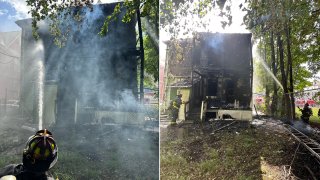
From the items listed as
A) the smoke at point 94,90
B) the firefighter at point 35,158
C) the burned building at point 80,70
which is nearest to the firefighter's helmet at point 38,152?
the firefighter at point 35,158

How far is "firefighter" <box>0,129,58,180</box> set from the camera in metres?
2.67

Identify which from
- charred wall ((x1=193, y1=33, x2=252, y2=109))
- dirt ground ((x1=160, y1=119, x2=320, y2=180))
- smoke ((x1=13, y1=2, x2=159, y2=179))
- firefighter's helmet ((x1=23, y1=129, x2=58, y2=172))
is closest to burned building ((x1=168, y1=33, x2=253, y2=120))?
charred wall ((x1=193, y1=33, x2=252, y2=109))

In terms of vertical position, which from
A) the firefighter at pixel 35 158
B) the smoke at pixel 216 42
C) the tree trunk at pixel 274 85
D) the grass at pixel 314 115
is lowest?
the firefighter at pixel 35 158

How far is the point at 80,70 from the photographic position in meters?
7.83

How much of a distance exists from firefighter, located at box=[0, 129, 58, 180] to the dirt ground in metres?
3.23

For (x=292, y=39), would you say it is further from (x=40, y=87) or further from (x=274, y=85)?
(x=40, y=87)

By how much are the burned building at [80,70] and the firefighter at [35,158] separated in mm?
4424

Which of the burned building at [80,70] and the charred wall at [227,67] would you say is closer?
the charred wall at [227,67]

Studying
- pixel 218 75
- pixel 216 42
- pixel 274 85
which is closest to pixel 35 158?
pixel 218 75

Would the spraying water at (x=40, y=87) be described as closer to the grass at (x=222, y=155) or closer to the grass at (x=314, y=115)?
the grass at (x=222, y=155)

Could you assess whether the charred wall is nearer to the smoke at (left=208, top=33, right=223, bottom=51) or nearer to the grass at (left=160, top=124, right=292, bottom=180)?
the smoke at (left=208, top=33, right=223, bottom=51)

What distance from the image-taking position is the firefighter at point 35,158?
2.67 metres

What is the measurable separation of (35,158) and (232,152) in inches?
160

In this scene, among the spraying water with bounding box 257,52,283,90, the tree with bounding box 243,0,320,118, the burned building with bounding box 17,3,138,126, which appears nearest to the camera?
the tree with bounding box 243,0,320,118
